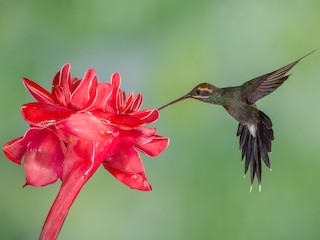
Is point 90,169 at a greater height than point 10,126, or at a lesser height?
lesser

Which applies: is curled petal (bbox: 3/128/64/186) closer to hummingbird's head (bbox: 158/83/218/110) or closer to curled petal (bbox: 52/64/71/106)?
curled petal (bbox: 52/64/71/106)

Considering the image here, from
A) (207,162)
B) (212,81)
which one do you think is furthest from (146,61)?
(207,162)

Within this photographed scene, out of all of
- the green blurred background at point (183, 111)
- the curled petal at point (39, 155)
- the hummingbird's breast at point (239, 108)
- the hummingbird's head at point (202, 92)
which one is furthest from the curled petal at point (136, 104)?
the green blurred background at point (183, 111)

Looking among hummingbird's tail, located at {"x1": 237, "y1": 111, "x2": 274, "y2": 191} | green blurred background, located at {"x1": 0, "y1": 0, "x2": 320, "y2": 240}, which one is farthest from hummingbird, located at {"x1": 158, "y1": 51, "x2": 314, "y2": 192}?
green blurred background, located at {"x1": 0, "y1": 0, "x2": 320, "y2": 240}

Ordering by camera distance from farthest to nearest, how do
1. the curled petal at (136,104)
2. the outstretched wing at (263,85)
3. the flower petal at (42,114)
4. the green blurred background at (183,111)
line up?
1. the green blurred background at (183,111)
2. the outstretched wing at (263,85)
3. the curled petal at (136,104)
4. the flower petal at (42,114)

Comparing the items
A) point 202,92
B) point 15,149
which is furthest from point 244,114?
point 15,149

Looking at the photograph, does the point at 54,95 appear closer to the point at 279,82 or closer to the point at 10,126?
the point at 279,82

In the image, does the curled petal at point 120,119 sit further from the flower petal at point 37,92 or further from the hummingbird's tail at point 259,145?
the hummingbird's tail at point 259,145

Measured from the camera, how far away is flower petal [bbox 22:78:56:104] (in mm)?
649

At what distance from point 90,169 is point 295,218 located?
113 cm

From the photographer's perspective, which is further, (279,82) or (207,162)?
(207,162)

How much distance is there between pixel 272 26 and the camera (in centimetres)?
169

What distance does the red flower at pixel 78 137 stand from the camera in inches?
25.3

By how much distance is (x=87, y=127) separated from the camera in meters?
0.65
